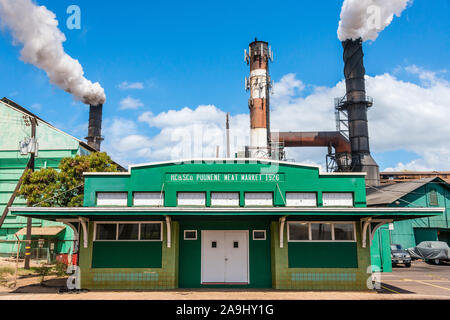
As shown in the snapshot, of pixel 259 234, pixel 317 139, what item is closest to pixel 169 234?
pixel 259 234

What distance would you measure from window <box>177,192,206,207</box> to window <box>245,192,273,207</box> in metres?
2.09

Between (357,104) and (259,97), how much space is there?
37.1 ft

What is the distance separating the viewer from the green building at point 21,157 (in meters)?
33.7

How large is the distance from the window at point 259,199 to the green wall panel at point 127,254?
14.9 ft

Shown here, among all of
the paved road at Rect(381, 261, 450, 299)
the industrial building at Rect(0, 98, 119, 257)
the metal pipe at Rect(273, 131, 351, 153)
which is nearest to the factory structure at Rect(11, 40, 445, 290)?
the paved road at Rect(381, 261, 450, 299)

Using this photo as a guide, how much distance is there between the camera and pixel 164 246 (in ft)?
52.0

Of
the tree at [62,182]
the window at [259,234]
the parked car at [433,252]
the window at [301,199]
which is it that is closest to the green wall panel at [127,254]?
the window at [259,234]

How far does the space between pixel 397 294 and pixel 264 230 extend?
595 centimetres

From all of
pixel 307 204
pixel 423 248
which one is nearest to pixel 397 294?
pixel 307 204

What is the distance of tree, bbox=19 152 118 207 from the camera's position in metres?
25.3

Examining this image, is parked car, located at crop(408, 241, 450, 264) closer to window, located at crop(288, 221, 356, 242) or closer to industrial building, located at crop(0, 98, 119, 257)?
window, located at crop(288, 221, 356, 242)

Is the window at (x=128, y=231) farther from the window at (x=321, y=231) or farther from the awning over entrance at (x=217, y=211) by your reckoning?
the window at (x=321, y=231)

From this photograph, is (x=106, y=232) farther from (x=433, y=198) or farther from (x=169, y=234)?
(x=433, y=198)
